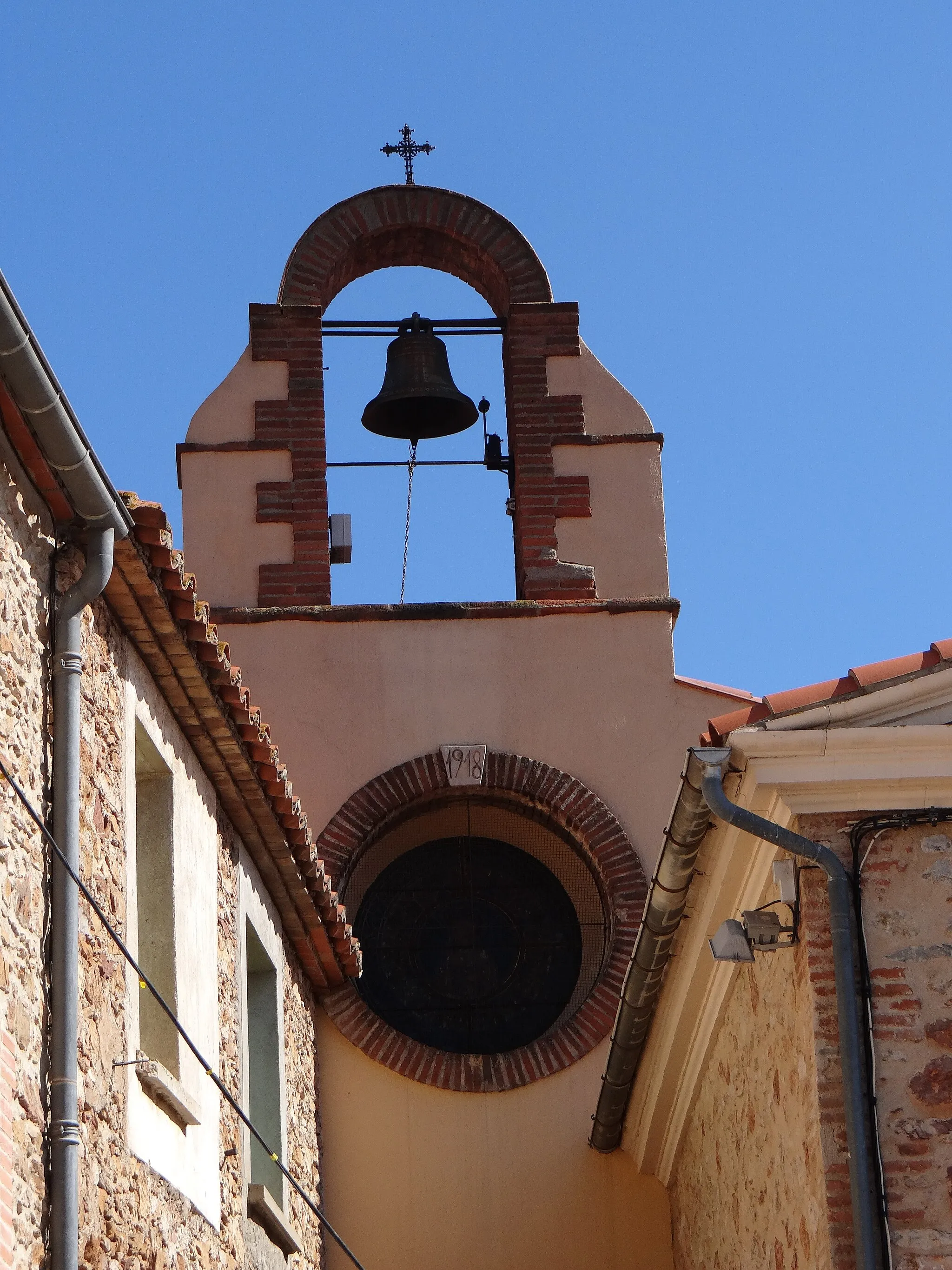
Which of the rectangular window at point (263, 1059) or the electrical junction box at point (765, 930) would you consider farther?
the rectangular window at point (263, 1059)

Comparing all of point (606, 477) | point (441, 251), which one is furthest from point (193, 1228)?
point (441, 251)

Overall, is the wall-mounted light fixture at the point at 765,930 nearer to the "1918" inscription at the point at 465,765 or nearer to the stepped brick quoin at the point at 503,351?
the "1918" inscription at the point at 465,765

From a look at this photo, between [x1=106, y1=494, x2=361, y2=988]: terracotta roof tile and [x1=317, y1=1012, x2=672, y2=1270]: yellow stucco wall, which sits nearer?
[x1=106, y1=494, x2=361, y2=988]: terracotta roof tile

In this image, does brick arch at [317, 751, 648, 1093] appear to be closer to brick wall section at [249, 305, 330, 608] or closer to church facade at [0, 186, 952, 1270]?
church facade at [0, 186, 952, 1270]

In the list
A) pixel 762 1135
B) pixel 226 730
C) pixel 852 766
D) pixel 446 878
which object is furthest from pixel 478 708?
pixel 852 766

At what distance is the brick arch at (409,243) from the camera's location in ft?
42.0

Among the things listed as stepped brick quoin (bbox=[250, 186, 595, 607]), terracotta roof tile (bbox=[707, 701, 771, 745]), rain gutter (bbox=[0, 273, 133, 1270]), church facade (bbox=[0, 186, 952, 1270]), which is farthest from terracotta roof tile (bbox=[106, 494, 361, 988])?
stepped brick quoin (bbox=[250, 186, 595, 607])

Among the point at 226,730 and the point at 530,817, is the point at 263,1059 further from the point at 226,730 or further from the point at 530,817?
the point at 530,817

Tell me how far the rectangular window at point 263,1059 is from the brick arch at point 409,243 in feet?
16.4

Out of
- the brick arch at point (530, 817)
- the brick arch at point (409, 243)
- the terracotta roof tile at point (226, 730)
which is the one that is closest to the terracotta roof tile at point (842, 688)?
the terracotta roof tile at point (226, 730)

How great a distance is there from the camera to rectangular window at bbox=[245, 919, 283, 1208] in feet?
29.9

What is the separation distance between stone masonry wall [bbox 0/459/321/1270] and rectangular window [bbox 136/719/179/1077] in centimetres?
55

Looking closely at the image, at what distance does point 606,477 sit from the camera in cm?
1244

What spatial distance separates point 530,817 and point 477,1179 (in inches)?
87.6
